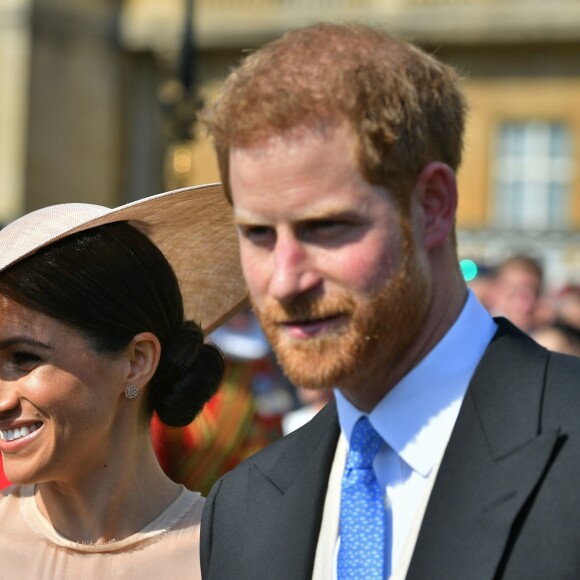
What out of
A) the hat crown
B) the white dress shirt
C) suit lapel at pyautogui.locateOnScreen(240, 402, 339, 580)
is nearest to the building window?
the hat crown

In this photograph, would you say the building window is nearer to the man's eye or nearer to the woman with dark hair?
the woman with dark hair

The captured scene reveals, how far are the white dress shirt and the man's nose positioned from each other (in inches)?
11.6

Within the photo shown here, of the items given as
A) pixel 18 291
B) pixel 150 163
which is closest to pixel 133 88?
pixel 150 163

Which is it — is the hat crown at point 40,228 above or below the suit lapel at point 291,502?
above

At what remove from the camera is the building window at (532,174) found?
2428 cm

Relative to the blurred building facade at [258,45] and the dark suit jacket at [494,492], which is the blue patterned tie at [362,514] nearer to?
the dark suit jacket at [494,492]

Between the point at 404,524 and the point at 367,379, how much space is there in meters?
0.28

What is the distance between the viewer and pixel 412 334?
8.25 feet


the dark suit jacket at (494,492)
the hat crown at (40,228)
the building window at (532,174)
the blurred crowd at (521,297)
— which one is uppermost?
the hat crown at (40,228)

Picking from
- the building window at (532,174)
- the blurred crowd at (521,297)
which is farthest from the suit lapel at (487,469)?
the building window at (532,174)

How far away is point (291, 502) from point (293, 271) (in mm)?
585

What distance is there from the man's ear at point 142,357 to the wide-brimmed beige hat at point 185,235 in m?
0.25

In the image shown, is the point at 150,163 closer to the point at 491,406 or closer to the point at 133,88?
the point at 133,88

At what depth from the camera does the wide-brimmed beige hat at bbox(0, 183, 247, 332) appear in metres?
3.33
